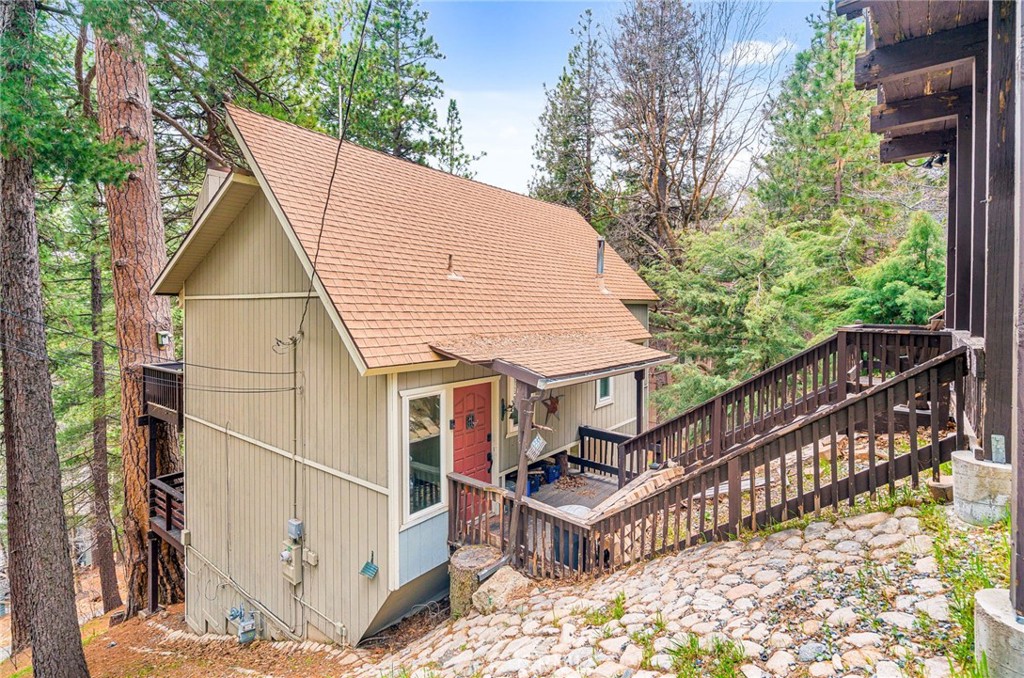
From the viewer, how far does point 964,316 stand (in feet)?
17.2

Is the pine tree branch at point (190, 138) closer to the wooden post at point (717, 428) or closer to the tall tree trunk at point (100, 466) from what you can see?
the tall tree trunk at point (100, 466)

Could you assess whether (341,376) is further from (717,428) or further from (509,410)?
(717,428)

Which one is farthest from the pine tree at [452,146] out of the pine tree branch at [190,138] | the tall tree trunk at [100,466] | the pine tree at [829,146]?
the tall tree trunk at [100,466]

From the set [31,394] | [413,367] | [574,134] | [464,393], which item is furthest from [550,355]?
[574,134]

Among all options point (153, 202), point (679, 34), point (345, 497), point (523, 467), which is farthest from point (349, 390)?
point (679, 34)

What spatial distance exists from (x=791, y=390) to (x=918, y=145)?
11.0ft

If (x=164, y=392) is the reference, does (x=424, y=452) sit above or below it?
below

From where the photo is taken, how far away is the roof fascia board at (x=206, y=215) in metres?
6.68

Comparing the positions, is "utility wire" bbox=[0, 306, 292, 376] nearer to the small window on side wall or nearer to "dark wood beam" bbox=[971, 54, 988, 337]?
the small window on side wall

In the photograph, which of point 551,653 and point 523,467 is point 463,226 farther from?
point 551,653

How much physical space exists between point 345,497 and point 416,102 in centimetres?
1610

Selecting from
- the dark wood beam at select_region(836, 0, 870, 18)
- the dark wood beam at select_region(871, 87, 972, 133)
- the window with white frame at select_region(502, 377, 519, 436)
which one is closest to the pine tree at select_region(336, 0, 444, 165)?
the window with white frame at select_region(502, 377, 519, 436)

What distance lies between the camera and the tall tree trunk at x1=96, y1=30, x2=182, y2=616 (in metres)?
8.78

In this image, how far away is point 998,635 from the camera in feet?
6.98
